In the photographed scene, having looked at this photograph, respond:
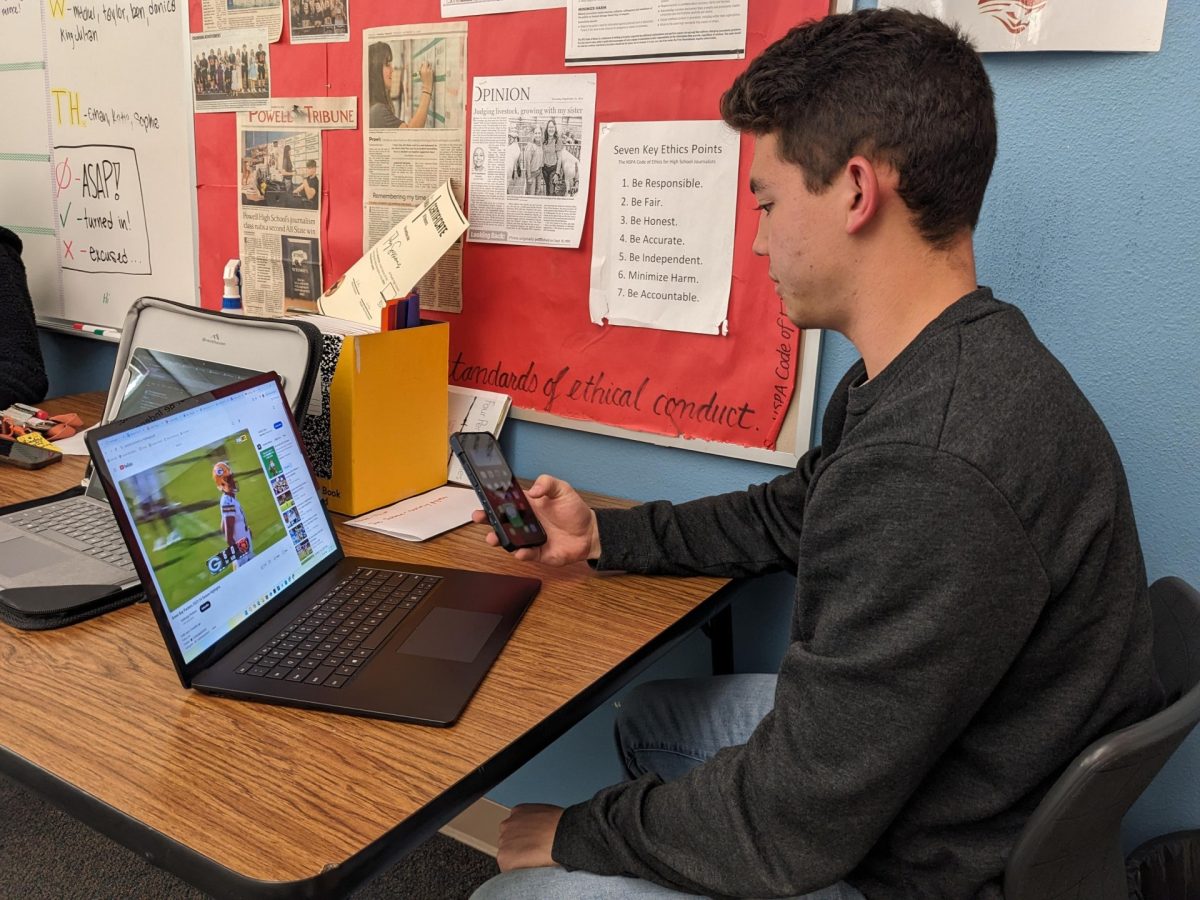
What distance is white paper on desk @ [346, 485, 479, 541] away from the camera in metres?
1.30

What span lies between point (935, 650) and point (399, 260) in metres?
1.09

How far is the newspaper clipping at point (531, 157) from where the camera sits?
4.64ft

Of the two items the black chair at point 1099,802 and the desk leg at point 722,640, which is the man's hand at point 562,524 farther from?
the black chair at point 1099,802

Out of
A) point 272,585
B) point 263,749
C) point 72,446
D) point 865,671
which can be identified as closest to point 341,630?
point 272,585

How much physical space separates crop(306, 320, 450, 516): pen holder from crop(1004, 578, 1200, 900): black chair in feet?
3.11

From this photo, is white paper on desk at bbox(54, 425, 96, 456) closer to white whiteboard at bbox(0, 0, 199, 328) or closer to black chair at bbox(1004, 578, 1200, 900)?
white whiteboard at bbox(0, 0, 199, 328)

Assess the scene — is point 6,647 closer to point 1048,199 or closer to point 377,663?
point 377,663

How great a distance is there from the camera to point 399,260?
1.51 meters

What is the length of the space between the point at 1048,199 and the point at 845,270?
1.38 feet

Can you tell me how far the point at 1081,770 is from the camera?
690 mm

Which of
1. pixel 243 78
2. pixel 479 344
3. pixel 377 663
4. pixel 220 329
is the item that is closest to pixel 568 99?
pixel 479 344

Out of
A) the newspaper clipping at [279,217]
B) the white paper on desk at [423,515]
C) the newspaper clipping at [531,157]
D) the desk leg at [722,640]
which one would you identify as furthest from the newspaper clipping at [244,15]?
the desk leg at [722,640]

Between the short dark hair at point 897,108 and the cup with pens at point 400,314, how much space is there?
0.72m

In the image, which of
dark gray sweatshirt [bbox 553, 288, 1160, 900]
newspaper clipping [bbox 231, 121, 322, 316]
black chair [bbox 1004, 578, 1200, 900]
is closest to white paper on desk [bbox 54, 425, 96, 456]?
newspaper clipping [bbox 231, 121, 322, 316]
